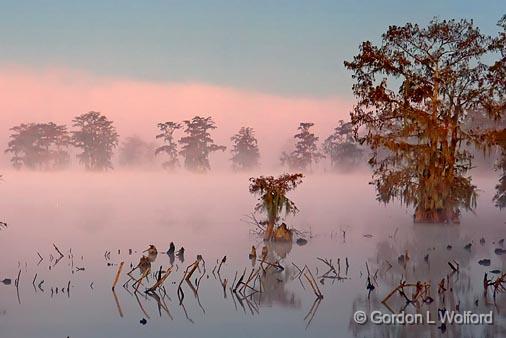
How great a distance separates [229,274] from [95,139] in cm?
9718

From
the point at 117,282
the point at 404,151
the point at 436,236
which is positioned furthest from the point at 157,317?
the point at 404,151

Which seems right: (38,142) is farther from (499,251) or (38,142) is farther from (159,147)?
(499,251)

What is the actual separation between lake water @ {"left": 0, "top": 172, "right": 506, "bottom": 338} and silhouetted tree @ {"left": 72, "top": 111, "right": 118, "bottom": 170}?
7580cm

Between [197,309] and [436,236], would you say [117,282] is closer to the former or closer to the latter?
[197,309]

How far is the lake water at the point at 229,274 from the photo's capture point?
39.8 feet

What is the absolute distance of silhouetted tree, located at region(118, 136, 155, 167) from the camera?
449 ft

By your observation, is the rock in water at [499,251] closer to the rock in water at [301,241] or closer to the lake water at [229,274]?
the lake water at [229,274]

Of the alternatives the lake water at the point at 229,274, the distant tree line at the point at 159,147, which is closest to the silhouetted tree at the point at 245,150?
the distant tree line at the point at 159,147

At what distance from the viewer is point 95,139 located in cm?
10950

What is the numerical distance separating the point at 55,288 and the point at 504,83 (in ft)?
80.9

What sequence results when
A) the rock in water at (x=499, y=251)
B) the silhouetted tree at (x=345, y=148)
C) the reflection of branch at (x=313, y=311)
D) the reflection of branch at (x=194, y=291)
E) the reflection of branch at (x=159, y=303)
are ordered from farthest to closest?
the silhouetted tree at (x=345, y=148) → the rock in water at (x=499, y=251) → the reflection of branch at (x=194, y=291) → the reflection of branch at (x=159, y=303) → the reflection of branch at (x=313, y=311)

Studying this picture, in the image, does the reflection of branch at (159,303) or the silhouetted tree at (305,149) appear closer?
the reflection of branch at (159,303)

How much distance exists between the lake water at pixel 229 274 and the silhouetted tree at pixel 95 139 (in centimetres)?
7580

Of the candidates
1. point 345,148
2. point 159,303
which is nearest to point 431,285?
point 159,303
